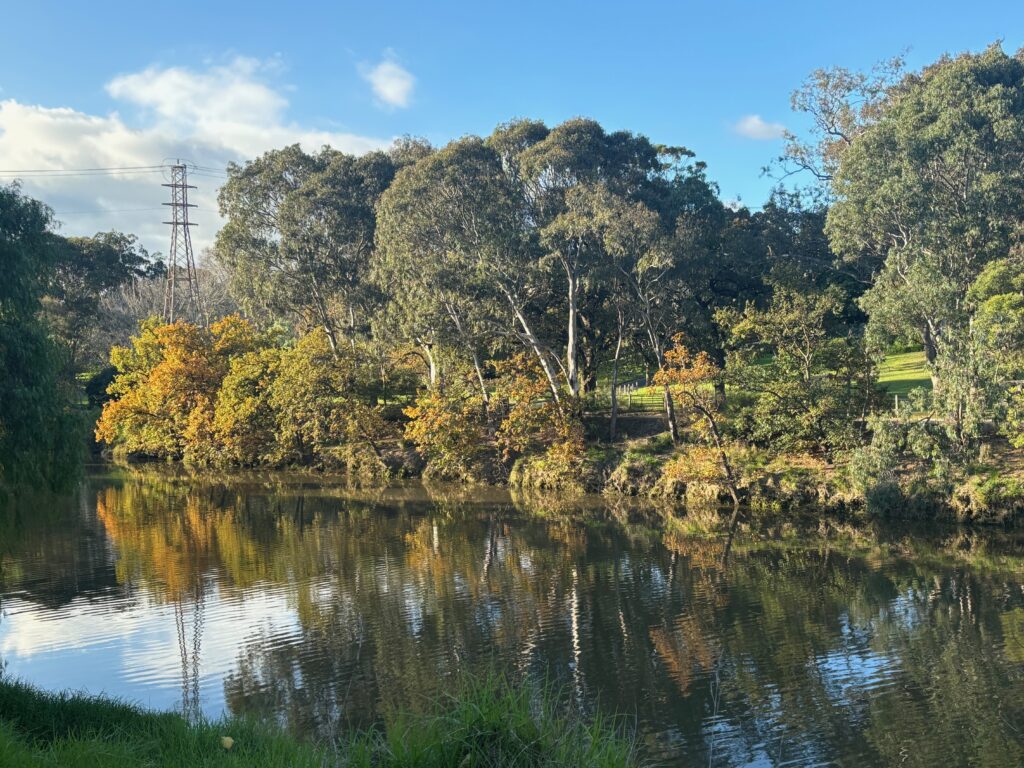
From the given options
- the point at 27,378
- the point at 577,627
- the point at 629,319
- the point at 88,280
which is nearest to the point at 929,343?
the point at 629,319

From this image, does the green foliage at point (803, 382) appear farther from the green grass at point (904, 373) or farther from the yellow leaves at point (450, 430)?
the yellow leaves at point (450, 430)

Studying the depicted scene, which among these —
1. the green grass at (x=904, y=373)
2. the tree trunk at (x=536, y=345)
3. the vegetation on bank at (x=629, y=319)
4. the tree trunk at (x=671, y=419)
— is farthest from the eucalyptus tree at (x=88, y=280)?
the green grass at (x=904, y=373)

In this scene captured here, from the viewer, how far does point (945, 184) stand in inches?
1289

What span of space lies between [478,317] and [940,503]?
2040 cm

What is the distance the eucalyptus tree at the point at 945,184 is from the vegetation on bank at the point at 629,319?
4.5 inches

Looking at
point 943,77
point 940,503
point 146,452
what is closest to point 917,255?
point 943,77

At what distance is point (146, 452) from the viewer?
53094 mm

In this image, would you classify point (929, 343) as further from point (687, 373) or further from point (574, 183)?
point (574, 183)

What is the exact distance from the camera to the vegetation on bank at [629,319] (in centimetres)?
2909

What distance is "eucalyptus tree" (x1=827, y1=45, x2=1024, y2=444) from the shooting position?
30.8m

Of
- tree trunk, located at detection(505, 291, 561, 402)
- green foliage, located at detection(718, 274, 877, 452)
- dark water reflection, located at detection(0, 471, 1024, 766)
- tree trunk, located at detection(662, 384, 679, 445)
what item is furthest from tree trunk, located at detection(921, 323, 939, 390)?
tree trunk, located at detection(505, 291, 561, 402)

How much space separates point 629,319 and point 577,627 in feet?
77.6

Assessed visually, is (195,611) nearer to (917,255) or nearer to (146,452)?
(917,255)

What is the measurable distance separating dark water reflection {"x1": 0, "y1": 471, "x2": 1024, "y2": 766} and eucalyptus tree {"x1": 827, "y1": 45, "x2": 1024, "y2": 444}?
30.9 ft
